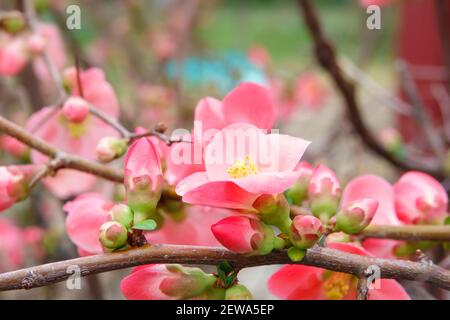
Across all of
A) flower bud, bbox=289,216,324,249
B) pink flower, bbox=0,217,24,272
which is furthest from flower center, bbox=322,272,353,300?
pink flower, bbox=0,217,24,272

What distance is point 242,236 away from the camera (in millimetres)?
388

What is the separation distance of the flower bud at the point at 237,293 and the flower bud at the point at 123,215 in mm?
72

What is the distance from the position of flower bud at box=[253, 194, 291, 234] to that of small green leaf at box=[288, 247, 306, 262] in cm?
2

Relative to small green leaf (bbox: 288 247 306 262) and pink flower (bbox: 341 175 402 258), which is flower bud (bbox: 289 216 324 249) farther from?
pink flower (bbox: 341 175 402 258)

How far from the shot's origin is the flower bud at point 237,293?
0.42m

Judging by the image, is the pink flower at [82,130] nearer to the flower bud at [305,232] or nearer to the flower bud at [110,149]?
the flower bud at [110,149]

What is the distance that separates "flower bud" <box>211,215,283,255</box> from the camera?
0.39 m

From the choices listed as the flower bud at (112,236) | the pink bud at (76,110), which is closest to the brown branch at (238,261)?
the flower bud at (112,236)

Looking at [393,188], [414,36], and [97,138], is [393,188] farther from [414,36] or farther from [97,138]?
[414,36]

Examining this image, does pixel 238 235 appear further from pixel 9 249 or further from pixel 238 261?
pixel 9 249

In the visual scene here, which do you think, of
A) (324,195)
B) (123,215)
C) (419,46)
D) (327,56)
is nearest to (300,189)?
(324,195)

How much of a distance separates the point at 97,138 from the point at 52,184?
62 mm
